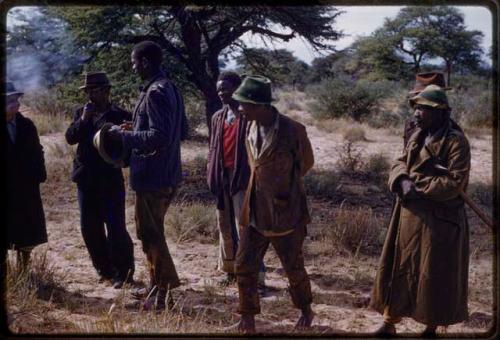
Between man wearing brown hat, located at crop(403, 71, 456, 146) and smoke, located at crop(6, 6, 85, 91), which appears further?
smoke, located at crop(6, 6, 85, 91)

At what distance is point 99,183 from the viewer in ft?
16.6

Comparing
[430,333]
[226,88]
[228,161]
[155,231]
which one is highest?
[226,88]

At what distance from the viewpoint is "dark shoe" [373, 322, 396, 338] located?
13.6ft

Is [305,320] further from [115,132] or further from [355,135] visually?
[355,135]

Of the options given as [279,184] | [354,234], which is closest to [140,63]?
[279,184]

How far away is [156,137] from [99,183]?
1106mm

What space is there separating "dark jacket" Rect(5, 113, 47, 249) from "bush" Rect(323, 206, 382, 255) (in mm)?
3390

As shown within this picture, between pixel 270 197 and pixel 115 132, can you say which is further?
pixel 115 132

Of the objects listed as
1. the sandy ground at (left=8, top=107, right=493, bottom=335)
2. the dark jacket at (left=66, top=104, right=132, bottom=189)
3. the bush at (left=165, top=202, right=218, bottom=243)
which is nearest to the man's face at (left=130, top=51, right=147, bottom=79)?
the dark jacket at (left=66, top=104, right=132, bottom=189)

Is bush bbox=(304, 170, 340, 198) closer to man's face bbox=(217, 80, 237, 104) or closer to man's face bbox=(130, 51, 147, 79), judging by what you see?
man's face bbox=(217, 80, 237, 104)

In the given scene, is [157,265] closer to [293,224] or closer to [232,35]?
[293,224]

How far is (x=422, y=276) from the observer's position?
3.95 metres

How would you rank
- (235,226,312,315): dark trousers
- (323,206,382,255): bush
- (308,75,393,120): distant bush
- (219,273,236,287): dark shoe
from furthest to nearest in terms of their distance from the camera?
(308,75,393,120): distant bush → (323,206,382,255): bush → (219,273,236,287): dark shoe → (235,226,312,315): dark trousers

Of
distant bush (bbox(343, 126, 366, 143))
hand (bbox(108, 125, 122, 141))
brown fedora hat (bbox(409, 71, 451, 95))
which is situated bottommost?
distant bush (bbox(343, 126, 366, 143))
